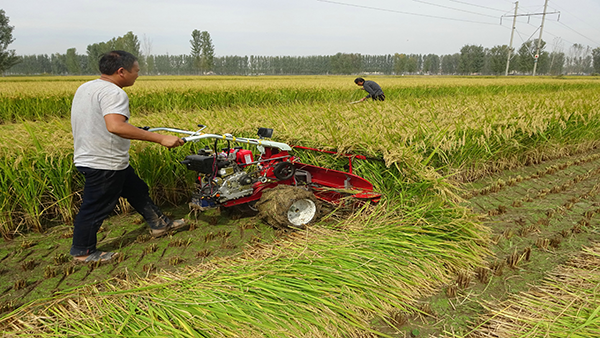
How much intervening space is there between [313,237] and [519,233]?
2.21m

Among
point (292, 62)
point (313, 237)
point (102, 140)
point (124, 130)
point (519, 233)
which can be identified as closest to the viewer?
point (124, 130)

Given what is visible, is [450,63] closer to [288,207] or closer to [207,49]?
[207,49]

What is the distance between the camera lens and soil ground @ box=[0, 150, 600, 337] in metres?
2.65

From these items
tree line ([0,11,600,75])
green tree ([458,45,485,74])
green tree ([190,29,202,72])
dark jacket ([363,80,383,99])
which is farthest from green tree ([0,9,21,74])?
green tree ([458,45,485,74])

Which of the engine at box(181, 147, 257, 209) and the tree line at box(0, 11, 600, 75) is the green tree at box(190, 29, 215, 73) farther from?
the engine at box(181, 147, 257, 209)

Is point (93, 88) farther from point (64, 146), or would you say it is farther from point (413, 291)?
point (413, 291)

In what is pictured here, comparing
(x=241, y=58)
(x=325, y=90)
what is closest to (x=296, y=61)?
(x=241, y=58)

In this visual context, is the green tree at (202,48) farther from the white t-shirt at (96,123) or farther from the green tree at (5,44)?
the white t-shirt at (96,123)

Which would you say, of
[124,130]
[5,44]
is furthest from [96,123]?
[5,44]

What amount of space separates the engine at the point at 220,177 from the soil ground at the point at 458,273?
405 mm

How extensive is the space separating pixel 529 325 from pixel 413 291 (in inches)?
29.2

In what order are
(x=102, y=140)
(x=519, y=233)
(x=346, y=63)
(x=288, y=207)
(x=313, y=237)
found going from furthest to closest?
(x=346, y=63)
(x=519, y=233)
(x=288, y=207)
(x=313, y=237)
(x=102, y=140)

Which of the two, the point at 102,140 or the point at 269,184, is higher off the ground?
the point at 102,140

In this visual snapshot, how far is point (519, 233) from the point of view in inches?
149
